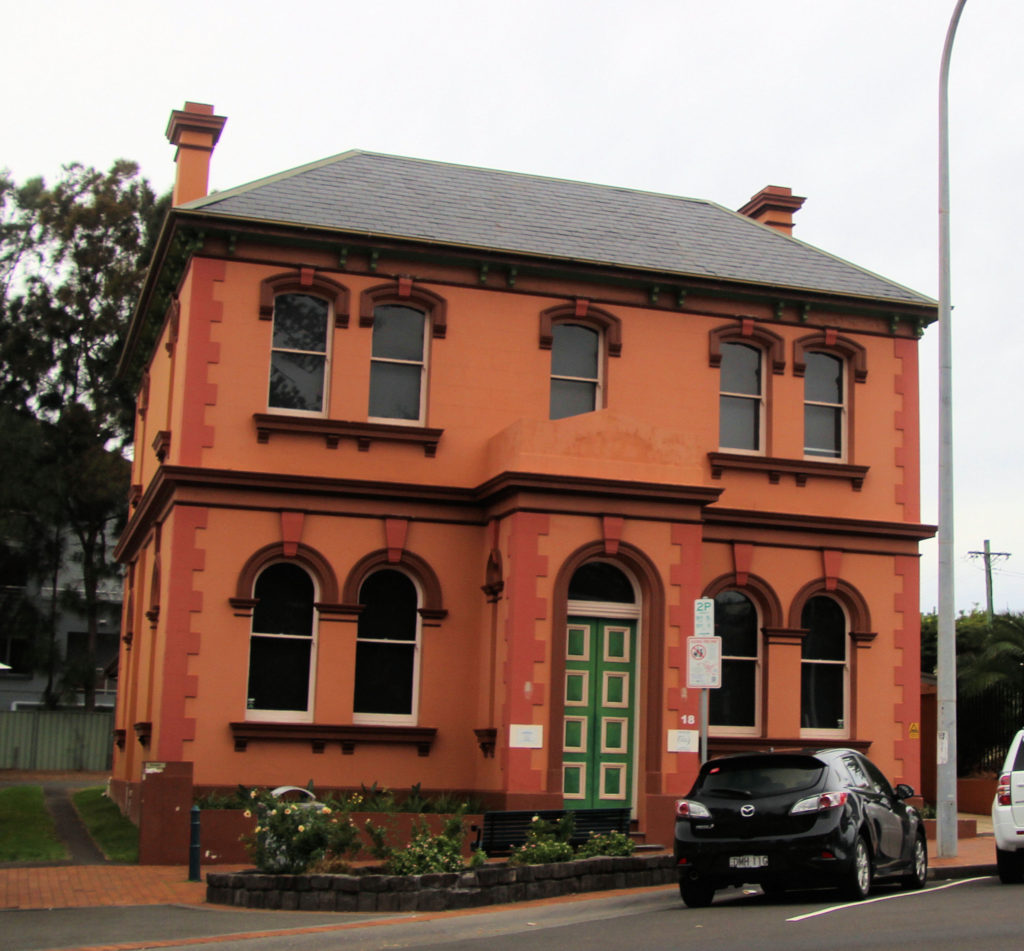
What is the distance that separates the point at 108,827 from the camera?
21.8 metres

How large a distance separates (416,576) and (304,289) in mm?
4270

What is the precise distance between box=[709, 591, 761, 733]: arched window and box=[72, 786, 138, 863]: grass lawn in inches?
333

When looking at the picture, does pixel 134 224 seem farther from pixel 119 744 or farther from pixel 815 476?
pixel 815 476

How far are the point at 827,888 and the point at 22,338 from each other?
35180 mm

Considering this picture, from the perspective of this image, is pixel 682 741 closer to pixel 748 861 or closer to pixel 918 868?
pixel 918 868

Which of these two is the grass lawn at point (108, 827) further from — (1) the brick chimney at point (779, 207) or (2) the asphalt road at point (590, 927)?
(1) the brick chimney at point (779, 207)

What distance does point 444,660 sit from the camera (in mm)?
19906

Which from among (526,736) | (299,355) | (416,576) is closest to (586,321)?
(299,355)

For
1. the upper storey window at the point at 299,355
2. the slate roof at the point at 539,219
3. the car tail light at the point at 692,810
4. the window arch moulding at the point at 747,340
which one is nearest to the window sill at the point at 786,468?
the window arch moulding at the point at 747,340

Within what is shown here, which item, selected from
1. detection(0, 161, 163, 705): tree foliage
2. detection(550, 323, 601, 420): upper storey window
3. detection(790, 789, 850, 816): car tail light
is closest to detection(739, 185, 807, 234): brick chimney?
detection(550, 323, 601, 420): upper storey window

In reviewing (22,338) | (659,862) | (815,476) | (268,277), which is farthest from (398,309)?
(22,338)

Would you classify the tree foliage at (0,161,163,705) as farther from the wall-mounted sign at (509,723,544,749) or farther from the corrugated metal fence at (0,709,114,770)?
the wall-mounted sign at (509,723,544,749)

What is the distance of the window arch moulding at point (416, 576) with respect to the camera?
19656mm

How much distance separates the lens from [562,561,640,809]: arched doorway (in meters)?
19.0
